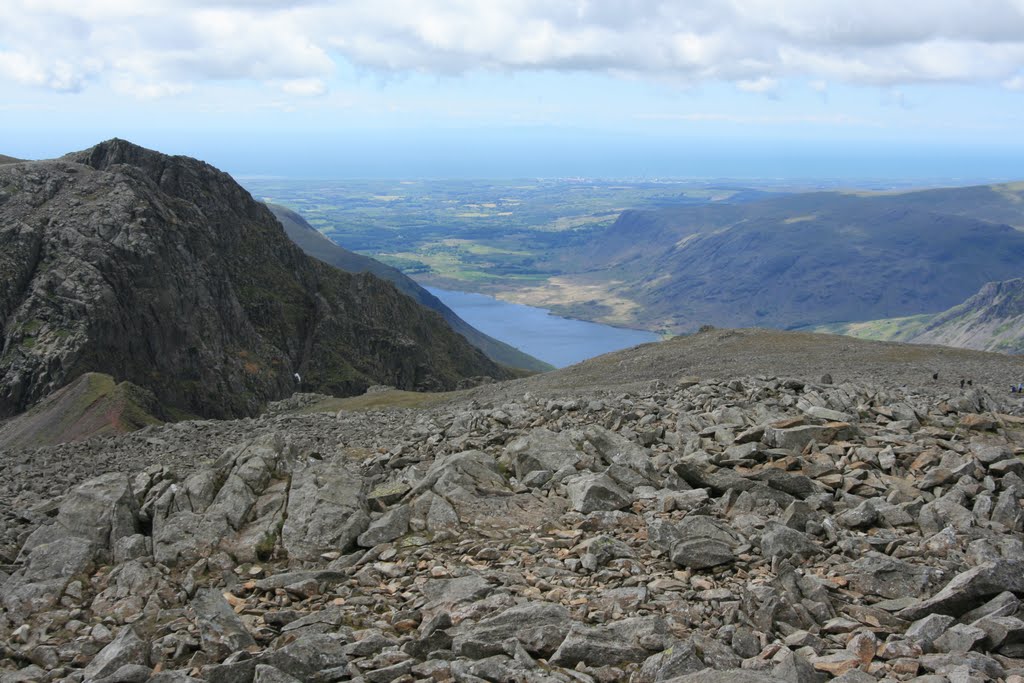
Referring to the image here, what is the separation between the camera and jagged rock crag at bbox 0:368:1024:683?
35.7 ft

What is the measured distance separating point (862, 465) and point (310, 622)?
479 inches

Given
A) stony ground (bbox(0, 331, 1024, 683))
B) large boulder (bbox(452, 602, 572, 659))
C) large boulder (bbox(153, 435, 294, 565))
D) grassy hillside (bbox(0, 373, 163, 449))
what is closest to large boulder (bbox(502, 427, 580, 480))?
stony ground (bbox(0, 331, 1024, 683))

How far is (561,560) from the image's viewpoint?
47.0ft

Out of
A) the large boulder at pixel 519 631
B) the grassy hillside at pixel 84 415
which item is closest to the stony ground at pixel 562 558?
the large boulder at pixel 519 631

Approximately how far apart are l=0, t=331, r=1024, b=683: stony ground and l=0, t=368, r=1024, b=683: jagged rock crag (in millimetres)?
49

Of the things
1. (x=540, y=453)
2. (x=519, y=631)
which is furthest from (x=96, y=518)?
(x=519, y=631)

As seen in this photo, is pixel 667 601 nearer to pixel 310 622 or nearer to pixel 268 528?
pixel 310 622

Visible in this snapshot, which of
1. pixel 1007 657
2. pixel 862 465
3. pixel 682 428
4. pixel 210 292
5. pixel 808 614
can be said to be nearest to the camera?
pixel 1007 657

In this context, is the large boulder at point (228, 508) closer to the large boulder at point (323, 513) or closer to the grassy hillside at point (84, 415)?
the large boulder at point (323, 513)

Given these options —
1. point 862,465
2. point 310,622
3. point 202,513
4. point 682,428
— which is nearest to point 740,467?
point 862,465

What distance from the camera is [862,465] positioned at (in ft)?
58.4

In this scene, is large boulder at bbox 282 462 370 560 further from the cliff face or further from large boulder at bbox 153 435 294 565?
the cliff face

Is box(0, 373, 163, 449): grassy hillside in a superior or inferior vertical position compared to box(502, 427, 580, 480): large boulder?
inferior

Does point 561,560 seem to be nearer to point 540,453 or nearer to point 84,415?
point 540,453
